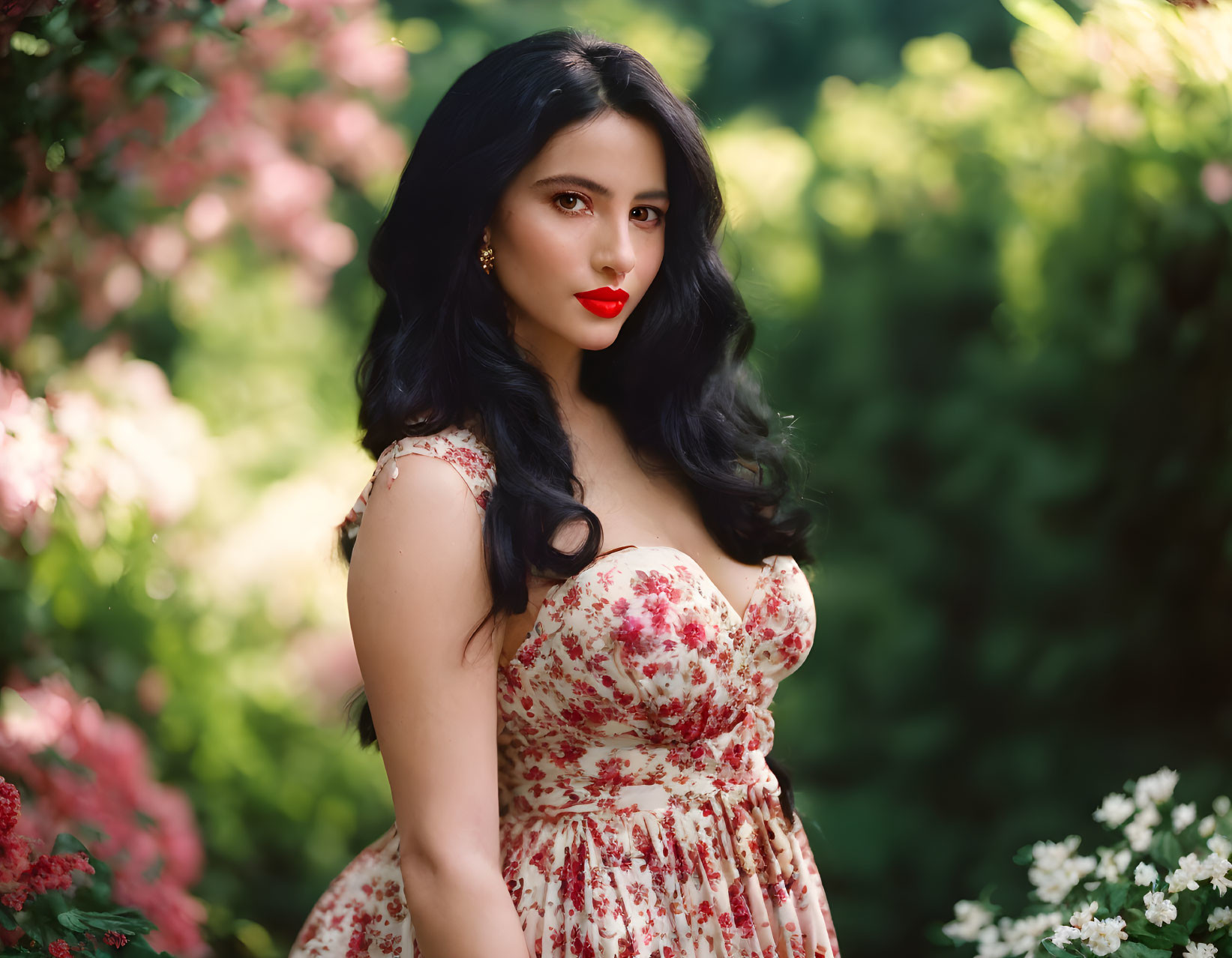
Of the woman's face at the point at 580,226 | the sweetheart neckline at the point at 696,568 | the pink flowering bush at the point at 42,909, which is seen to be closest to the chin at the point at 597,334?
the woman's face at the point at 580,226

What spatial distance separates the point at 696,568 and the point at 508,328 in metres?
0.42

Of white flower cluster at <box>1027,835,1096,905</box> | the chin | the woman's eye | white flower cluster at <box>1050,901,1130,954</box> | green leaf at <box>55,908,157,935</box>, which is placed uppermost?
the woman's eye

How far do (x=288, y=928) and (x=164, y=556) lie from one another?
1.02 metres

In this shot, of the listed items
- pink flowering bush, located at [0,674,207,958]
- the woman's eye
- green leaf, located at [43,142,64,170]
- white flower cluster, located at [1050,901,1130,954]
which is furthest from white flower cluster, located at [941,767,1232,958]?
green leaf, located at [43,142,64,170]

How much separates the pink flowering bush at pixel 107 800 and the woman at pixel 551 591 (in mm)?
803

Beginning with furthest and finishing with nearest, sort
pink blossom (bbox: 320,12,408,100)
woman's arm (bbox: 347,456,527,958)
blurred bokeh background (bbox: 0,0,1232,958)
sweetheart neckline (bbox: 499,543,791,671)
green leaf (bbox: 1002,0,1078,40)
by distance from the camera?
1. pink blossom (bbox: 320,12,408,100)
2. blurred bokeh background (bbox: 0,0,1232,958)
3. green leaf (bbox: 1002,0,1078,40)
4. sweetheart neckline (bbox: 499,543,791,671)
5. woman's arm (bbox: 347,456,527,958)

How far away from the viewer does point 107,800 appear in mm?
2436

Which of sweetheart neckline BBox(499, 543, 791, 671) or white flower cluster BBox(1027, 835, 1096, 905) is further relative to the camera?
white flower cluster BBox(1027, 835, 1096, 905)

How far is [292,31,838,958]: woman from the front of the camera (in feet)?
4.43

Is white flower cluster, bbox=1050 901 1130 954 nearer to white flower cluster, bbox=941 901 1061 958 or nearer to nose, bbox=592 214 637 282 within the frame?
white flower cluster, bbox=941 901 1061 958

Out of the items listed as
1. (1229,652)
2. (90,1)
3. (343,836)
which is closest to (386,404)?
(90,1)

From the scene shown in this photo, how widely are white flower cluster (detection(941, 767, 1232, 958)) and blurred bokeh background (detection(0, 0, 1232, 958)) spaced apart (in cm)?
86

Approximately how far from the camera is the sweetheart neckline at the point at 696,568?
144 centimetres

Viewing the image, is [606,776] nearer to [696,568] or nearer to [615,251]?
[696,568]
